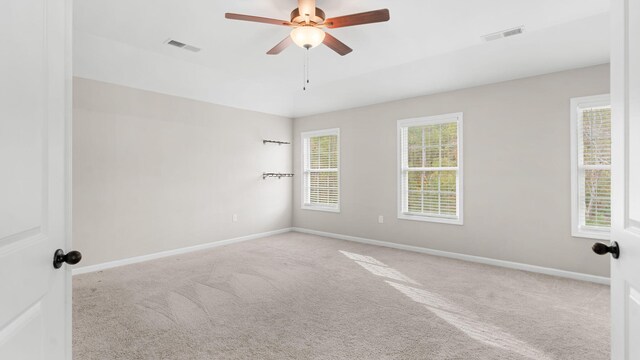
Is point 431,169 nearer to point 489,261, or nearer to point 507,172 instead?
point 507,172

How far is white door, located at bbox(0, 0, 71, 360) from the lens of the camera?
812 millimetres

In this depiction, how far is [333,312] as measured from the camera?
302 cm

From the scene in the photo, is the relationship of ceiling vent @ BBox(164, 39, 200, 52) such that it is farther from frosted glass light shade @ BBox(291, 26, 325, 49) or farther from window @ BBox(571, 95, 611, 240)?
window @ BBox(571, 95, 611, 240)

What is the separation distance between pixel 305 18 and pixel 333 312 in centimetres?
272

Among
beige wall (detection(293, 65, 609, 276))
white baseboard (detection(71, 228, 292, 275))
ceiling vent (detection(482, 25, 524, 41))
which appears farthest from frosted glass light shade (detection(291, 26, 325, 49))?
white baseboard (detection(71, 228, 292, 275))

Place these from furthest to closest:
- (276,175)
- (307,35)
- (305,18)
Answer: (276,175)
(307,35)
(305,18)

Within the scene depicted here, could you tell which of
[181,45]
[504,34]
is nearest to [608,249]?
[504,34]

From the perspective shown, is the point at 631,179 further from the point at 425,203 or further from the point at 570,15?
the point at 425,203

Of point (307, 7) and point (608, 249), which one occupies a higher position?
point (307, 7)

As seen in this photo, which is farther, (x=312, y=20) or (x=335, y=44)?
(x=335, y=44)

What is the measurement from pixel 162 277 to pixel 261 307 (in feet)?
5.37

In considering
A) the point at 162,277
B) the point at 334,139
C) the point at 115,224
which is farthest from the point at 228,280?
the point at 334,139

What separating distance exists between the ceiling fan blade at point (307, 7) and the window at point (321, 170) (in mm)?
3743

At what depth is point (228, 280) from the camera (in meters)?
3.90
